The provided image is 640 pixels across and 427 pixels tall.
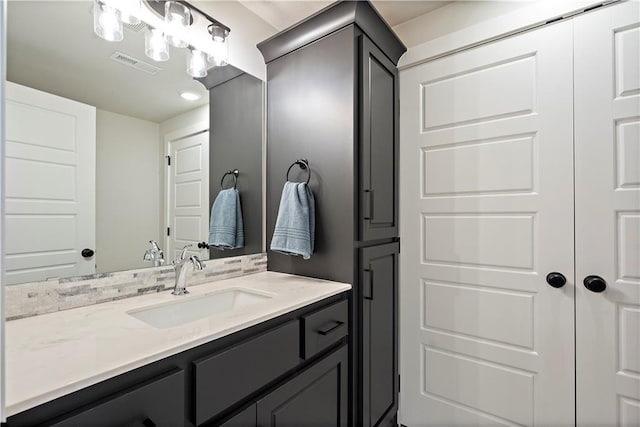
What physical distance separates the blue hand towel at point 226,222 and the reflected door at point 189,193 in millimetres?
40

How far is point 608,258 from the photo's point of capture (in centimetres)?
121

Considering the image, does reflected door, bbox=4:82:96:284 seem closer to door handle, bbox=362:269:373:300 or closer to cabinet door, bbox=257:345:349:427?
cabinet door, bbox=257:345:349:427

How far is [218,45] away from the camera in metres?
1.45

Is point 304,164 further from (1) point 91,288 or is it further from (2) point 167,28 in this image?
(1) point 91,288

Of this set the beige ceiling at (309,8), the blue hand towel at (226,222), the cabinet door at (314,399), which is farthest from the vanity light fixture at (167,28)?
the cabinet door at (314,399)

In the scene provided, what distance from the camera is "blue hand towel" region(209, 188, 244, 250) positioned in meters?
1.49

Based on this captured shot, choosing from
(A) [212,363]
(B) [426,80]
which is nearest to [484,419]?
(A) [212,363]

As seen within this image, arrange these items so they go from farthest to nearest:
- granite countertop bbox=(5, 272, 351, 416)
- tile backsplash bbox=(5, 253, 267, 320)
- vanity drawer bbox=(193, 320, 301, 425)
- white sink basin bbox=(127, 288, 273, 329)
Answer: white sink basin bbox=(127, 288, 273, 329), tile backsplash bbox=(5, 253, 267, 320), vanity drawer bbox=(193, 320, 301, 425), granite countertop bbox=(5, 272, 351, 416)

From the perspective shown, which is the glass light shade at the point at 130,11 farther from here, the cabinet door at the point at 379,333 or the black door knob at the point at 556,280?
the black door knob at the point at 556,280

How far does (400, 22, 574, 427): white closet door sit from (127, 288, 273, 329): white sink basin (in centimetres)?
93

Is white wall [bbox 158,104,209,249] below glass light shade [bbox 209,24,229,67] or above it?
below

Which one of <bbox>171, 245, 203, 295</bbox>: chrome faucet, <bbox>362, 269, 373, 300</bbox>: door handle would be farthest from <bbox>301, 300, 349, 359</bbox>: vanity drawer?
<bbox>171, 245, 203, 295</bbox>: chrome faucet

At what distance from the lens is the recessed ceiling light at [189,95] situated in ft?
4.51

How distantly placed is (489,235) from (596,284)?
1.41 feet
